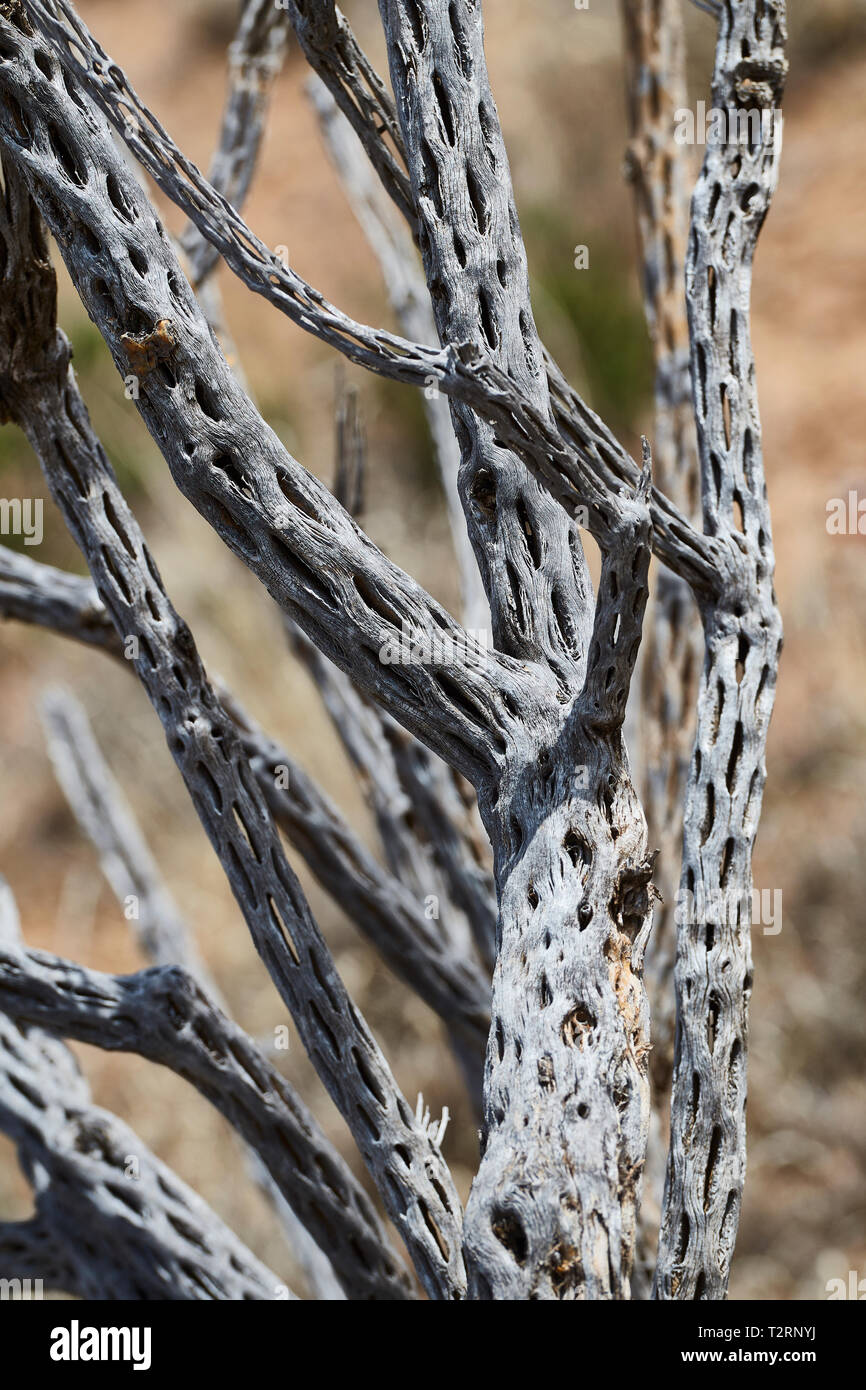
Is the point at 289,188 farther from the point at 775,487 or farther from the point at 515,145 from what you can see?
the point at 775,487

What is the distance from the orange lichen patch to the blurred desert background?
110 centimetres

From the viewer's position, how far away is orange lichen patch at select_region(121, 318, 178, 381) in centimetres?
72

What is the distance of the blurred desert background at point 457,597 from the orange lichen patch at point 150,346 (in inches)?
43.2

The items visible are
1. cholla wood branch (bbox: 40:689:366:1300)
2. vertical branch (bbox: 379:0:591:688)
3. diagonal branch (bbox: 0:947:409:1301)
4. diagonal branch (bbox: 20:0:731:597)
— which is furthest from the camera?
cholla wood branch (bbox: 40:689:366:1300)

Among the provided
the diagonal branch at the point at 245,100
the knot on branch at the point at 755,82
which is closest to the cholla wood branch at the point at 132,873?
the diagonal branch at the point at 245,100

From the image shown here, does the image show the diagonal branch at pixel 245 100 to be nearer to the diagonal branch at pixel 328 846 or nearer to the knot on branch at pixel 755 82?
the diagonal branch at pixel 328 846

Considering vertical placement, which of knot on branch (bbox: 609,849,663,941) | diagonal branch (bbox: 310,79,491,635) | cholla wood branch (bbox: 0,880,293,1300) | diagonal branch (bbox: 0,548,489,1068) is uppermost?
diagonal branch (bbox: 310,79,491,635)

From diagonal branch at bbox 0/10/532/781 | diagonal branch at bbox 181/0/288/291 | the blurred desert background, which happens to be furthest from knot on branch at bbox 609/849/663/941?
the blurred desert background

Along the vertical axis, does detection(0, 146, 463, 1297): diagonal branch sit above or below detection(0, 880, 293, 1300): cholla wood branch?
above

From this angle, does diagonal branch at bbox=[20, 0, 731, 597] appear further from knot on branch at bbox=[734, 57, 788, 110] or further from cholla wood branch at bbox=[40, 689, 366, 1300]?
cholla wood branch at bbox=[40, 689, 366, 1300]

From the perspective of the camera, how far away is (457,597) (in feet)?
10.3

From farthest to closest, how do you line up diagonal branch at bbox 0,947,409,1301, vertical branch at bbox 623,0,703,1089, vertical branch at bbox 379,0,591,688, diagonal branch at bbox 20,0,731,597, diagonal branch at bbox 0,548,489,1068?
vertical branch at bbox 623,0,703,1089
diagonal branch at bbox 0,548,489,1068
diagonal branch at bbox 0,947,409,1301
vertical branch at bbox 379,0,591,688
diagonal branch at bbox 20,0,731,597

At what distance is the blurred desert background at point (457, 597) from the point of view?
2621 mm
